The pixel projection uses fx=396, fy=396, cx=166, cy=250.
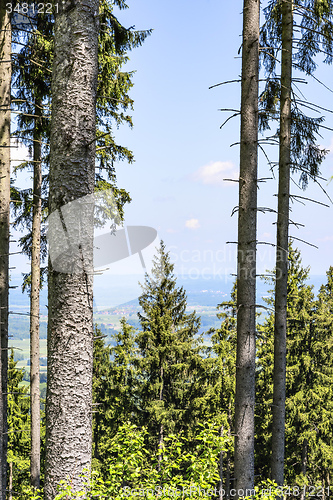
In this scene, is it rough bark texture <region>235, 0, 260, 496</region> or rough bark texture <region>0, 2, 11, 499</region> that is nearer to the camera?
rough bark texture <region>235, 0, 260, 496</region>

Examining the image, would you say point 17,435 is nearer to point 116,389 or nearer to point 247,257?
point 116,389

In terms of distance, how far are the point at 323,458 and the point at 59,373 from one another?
52.8 ft

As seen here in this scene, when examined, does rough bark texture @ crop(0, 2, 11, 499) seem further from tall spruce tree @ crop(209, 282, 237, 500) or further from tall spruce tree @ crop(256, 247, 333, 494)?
tall spruce tree @ crop(209, 282, 237, 500)

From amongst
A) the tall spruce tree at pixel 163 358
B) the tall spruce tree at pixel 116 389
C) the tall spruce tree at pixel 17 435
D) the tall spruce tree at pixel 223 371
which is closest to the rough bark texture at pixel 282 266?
the tall spruce tree at pixel 223 371

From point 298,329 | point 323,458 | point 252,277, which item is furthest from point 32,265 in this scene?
point 323,458

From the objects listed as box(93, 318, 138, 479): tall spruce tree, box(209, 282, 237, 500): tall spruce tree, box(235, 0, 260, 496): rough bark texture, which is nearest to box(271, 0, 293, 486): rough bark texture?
box(235, 0, 260, 496): rough bark texture

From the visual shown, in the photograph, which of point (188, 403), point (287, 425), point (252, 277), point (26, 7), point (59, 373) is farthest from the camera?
point (188, 403)

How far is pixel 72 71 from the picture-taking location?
3.28m

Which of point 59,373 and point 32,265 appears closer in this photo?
point 59,373

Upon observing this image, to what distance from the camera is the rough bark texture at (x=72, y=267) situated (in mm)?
Answer: 3148

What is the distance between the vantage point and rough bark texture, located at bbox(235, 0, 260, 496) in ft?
16.4

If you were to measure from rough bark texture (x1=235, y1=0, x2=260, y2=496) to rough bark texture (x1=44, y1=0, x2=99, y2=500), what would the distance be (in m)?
2.40

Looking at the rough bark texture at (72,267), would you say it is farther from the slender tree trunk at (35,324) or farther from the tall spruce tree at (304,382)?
the tall spruce tree at (304,382)

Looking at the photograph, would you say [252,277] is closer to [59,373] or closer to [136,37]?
[59,373]
